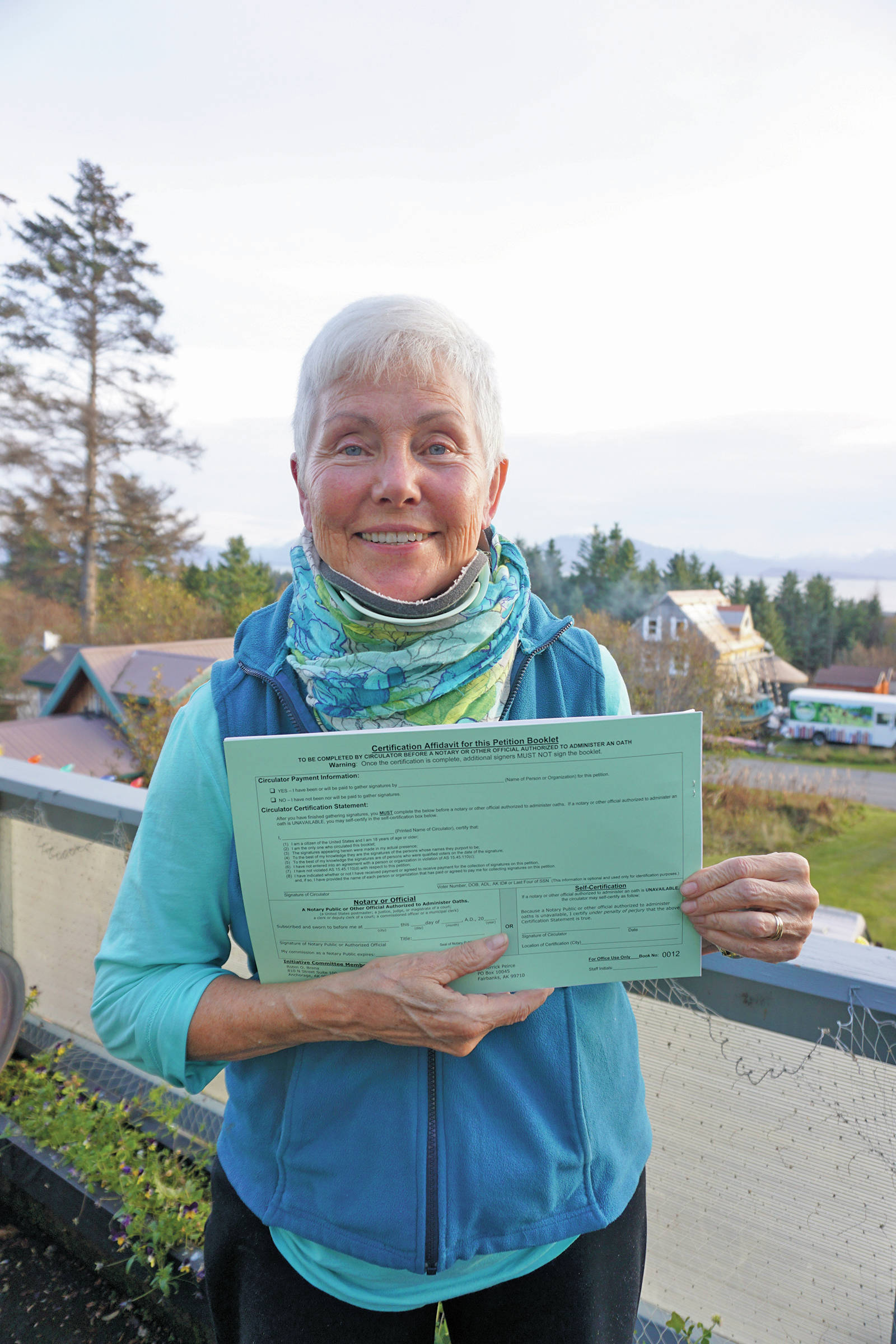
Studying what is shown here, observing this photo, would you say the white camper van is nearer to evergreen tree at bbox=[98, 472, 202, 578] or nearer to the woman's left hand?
evergreen tree at bbox=[98, 472, 202, 578]

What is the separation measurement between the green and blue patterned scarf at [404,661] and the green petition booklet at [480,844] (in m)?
0.15

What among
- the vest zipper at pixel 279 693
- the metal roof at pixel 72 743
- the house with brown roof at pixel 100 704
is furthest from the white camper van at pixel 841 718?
the vest zipper at pixel 279 693

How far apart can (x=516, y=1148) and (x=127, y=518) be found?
84.4 ft

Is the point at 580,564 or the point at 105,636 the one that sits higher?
the point at 580,564

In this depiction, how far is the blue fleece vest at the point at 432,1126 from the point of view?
103 cm

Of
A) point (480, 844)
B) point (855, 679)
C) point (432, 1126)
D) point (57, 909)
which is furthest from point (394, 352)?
point (855, 679)

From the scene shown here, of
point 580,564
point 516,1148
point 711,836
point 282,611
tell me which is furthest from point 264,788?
point 580,564

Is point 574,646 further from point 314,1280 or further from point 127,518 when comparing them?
point 127,518

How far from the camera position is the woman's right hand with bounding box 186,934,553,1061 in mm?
938

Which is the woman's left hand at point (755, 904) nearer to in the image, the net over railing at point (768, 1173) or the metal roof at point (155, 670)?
the net over railing at point (768, 1173)

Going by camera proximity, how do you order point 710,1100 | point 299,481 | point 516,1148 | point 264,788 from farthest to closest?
1. point 710,1100
2. point 299,481
3. point 516,1148
4. point 264,788

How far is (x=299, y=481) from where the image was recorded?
1.17 meters

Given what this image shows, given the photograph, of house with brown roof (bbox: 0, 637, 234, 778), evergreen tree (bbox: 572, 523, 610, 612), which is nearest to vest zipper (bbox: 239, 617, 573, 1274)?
house with brown roof (bbox: 0, 637, 234, 778)

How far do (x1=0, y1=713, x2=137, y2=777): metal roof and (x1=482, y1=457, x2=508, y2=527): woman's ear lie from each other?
1826 centimetres
